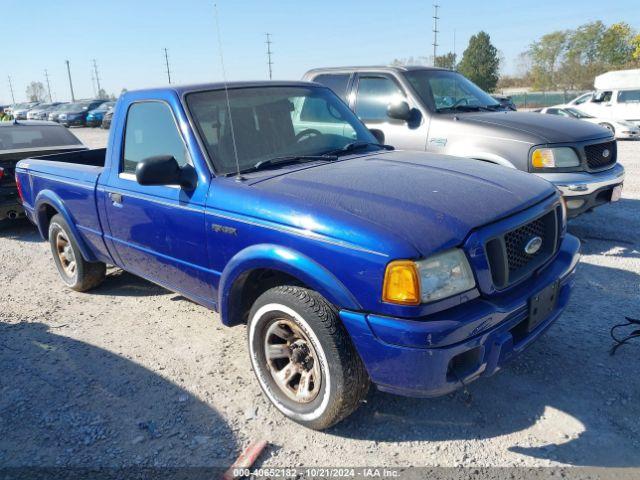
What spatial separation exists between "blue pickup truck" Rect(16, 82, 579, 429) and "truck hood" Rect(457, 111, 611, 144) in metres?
2.09

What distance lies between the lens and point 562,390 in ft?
10.2

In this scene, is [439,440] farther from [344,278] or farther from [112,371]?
[112,371]

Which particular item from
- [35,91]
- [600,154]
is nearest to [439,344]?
[600,154]

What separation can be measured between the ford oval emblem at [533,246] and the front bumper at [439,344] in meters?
0.25

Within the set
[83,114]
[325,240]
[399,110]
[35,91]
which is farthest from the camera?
[35,91]

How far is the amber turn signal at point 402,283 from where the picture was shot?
230 centimetres

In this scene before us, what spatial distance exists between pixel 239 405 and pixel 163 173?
4.80 ft

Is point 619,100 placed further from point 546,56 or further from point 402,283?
point 546,56

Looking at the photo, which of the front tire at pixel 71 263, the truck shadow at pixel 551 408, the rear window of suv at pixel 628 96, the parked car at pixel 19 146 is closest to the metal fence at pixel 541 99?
the rear window of suv at pixel 628 96

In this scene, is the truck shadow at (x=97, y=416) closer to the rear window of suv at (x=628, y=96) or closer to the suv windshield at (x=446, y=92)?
the suv windshield at (x=446, y=92)

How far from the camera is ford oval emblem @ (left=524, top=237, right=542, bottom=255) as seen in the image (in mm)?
2757

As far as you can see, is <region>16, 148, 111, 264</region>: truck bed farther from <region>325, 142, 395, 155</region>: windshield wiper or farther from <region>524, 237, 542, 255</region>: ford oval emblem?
<region>524, 237, 542, 255</region>: ford oval emblem

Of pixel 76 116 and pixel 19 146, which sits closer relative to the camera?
pixel 19 146

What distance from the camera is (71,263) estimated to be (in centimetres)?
521
